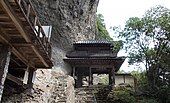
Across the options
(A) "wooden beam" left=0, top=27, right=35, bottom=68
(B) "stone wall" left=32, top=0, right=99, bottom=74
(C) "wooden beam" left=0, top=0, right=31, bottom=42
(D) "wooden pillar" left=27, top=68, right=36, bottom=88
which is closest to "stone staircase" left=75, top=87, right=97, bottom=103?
(B) "stone wall" left=32, top=0, right=99, bottom=74

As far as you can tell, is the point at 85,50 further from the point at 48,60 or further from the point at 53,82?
the point at 48,60

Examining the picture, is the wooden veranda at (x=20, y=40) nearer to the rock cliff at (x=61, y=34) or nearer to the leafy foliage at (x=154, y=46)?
the rock cliff at (x=61, y=34)

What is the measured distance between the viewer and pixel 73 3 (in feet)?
88.4

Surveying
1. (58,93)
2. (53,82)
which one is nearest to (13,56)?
(58,93)

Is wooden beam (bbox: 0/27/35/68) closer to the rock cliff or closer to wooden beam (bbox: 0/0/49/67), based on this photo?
wooden beam (bbox: 0/0/49/67)

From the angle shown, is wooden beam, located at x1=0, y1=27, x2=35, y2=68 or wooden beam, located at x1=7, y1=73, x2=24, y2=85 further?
wooden beam, located at x1=7, y1=73, x2=24, y2=85

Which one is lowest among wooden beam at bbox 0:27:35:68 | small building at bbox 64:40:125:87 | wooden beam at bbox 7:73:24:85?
wooden beam at bbox 7:73:24:85

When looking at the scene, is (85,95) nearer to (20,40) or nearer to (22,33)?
(20,40)

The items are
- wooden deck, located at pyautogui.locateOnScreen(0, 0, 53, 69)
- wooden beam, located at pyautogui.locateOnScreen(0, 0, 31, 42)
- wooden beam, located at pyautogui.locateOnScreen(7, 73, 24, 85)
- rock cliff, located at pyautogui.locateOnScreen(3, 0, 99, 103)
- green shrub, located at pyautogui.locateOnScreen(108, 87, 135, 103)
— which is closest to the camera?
wooden beam, located at pyautogui.locateOnScreen(0, 0, 31, 42)

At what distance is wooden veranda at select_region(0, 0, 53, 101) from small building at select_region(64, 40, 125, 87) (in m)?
11.3

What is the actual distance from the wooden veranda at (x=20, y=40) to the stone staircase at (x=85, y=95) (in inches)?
217

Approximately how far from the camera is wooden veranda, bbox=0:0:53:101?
21.6ft

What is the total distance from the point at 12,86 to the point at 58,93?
13.5ft

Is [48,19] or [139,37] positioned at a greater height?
[48,19]
